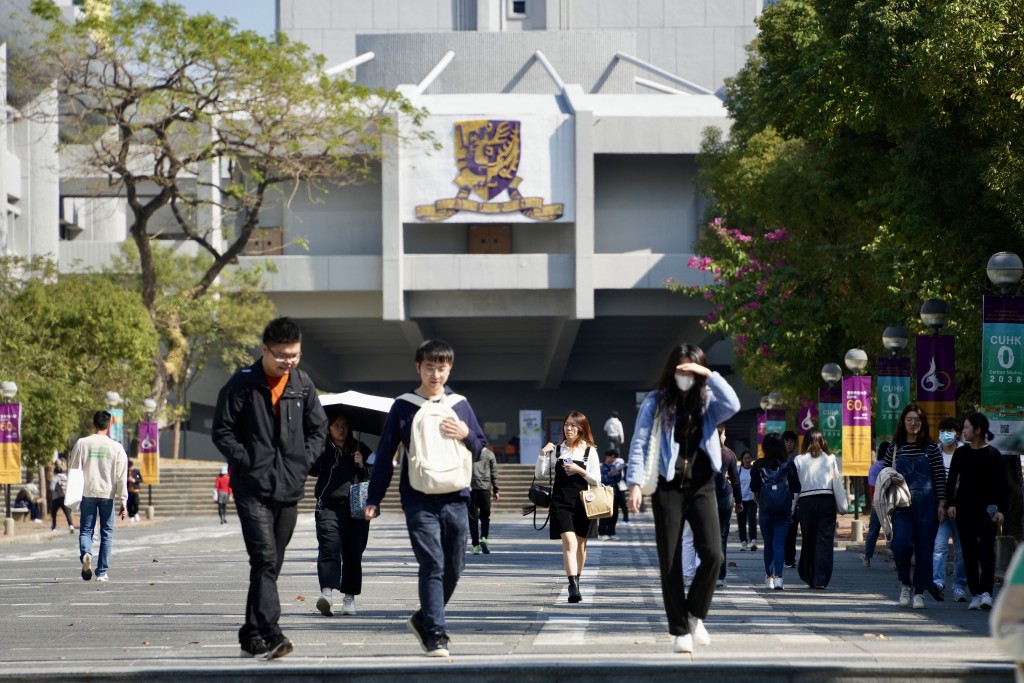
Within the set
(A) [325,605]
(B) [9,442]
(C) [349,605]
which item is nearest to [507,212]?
(B) [9,442]

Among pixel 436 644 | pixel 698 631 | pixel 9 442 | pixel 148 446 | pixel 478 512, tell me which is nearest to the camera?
pixel 436 644

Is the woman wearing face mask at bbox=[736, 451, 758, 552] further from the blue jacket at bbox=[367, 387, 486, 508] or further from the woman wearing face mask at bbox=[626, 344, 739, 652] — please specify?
the blue jacket at bbox=[367, 387, 486, 508]

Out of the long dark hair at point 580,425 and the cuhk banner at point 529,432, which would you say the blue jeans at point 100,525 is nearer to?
the long dark hair at point 580,425

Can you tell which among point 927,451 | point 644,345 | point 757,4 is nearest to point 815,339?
point 927,451

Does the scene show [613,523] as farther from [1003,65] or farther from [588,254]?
[588,254]

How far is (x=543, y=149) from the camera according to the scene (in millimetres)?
59812

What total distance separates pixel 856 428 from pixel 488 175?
114 ft

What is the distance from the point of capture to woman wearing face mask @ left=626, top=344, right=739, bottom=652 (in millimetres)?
9555

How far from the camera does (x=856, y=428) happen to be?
2612 centimetres

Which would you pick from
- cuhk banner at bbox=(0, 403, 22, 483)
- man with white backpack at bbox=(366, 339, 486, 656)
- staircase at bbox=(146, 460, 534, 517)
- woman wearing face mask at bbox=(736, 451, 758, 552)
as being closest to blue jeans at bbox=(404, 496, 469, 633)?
man with white backpack at bbox=(366, 339, 486, 656)

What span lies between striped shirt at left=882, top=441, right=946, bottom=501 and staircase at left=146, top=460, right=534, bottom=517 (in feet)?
115

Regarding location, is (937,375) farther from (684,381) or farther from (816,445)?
(684,381)

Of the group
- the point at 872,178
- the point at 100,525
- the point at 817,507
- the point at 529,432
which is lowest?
the point at 529,432

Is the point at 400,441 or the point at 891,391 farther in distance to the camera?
the point at 891,391
